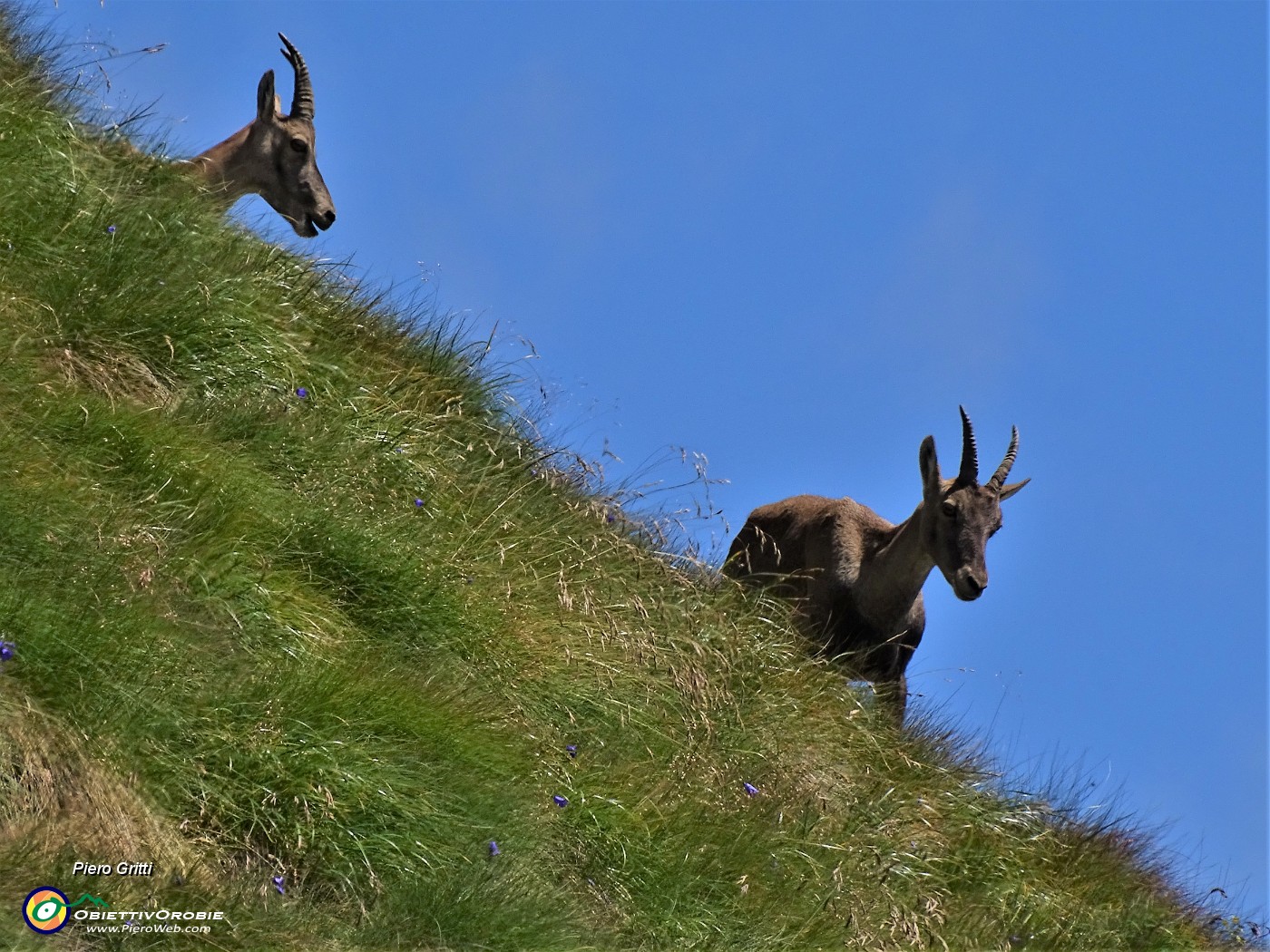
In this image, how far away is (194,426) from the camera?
8.05 meters

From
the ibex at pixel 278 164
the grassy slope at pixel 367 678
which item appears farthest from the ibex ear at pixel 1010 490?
the ibex at pixel 278 164

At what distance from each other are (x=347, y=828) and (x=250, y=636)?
3.50 feet

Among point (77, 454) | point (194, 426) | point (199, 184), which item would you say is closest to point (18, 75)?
point (199, 184)

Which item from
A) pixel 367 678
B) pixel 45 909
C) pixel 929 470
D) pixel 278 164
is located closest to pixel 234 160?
pixel 278 164

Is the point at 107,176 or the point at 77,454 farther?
the point at 107,176

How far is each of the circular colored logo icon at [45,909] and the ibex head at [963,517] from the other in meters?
7.81

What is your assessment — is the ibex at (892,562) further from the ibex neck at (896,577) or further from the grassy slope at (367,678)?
the grassy slope at (367,678)

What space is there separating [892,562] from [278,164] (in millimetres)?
5976

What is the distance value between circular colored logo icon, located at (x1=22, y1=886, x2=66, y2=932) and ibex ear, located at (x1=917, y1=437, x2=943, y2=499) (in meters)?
8.19

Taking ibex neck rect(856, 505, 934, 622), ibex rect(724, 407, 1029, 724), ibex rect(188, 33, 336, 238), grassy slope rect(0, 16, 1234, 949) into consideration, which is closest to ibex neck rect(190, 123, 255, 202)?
ibex rect(188, 33, 336, 238)

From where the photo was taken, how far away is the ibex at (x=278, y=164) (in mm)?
13961

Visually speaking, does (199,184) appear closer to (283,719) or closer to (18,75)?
(18,75)

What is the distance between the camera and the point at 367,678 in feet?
22.0

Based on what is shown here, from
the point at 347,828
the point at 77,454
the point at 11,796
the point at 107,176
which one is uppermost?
the point at 107,176
